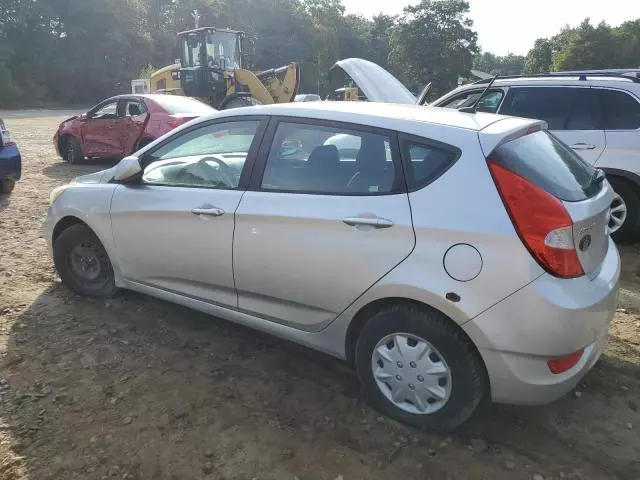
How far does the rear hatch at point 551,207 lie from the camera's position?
7.81ft

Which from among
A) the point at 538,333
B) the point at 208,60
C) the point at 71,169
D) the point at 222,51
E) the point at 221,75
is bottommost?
the point at 71,169

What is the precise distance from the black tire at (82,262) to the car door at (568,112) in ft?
15.4

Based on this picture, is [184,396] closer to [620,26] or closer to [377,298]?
[377,298]

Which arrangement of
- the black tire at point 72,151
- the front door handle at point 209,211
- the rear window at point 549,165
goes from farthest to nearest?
1. the black tire at point 72,151
2. the front door handle at point 209,211
3. the rear window at point 549,165

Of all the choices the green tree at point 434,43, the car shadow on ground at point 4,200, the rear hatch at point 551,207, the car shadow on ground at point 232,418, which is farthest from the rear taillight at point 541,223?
the green tree at point 434,43

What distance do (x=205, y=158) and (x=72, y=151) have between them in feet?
28.4

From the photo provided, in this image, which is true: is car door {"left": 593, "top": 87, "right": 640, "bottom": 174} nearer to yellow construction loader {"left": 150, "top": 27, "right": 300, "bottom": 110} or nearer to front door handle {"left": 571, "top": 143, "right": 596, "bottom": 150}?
front door handle {"left": 571, "top": 143, "right": 596, "bottom": 150}

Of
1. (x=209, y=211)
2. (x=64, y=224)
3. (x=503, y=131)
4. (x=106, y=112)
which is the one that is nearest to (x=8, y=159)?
(x=106, y=112)

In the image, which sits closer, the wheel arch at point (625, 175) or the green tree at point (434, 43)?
the wheel arch at point (625, 175)

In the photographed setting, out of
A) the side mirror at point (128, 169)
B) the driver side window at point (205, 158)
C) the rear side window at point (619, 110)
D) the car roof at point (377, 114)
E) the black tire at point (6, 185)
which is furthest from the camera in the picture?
the black tire at point (6, 185)

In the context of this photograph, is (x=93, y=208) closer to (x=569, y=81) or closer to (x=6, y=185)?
(x=6, y=185)

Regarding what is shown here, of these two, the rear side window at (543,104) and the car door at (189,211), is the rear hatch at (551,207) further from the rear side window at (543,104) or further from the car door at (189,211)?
the rear side window at (543,104)

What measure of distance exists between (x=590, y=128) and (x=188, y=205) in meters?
4.50

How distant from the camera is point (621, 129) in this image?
5.60 m
